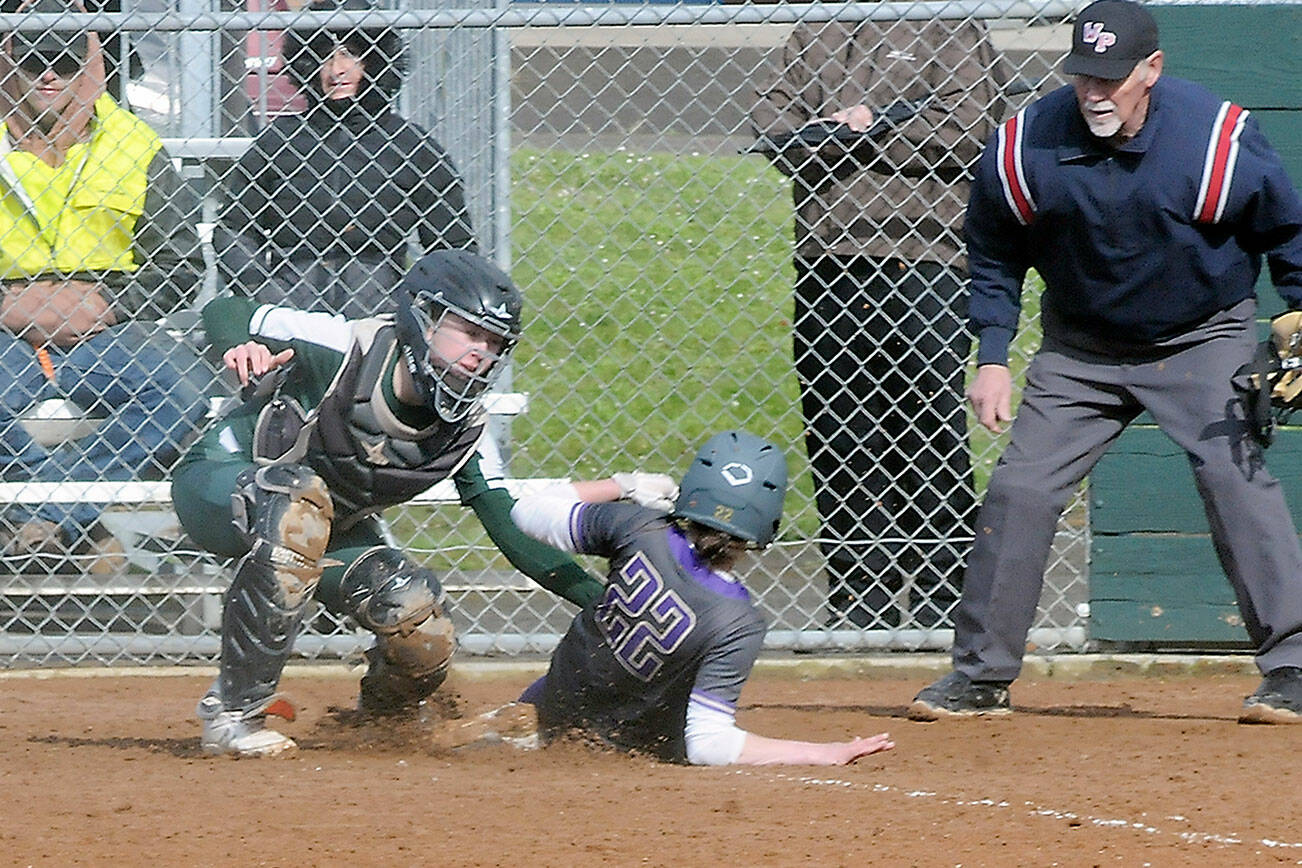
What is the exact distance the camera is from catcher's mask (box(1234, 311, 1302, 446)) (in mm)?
4992

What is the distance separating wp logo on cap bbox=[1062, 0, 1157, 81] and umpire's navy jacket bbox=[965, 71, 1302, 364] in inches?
8.6

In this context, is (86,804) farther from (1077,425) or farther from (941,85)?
(941,85)

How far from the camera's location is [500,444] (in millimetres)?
6590

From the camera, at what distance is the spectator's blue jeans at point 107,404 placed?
6.25m

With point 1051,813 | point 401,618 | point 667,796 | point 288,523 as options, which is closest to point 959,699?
point 1051,813

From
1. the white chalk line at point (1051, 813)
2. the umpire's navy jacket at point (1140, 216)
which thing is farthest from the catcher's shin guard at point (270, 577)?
the umpire's navy jacket at point (1140, 216)

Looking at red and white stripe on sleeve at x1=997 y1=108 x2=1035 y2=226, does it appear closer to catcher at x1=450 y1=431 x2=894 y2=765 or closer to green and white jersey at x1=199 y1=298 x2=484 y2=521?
catcher at x1=450 y1=431 x2=894 y2=765

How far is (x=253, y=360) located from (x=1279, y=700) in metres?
2.99

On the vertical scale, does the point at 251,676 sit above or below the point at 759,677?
above

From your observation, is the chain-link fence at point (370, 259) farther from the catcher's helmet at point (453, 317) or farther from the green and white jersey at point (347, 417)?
the catcher's helmet at point (453, 317)

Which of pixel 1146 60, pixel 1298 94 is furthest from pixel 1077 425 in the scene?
pixel 1298 94

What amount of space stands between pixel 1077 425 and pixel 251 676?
2407mm

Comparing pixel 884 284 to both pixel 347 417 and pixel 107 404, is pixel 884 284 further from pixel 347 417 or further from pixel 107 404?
pixel 107 404

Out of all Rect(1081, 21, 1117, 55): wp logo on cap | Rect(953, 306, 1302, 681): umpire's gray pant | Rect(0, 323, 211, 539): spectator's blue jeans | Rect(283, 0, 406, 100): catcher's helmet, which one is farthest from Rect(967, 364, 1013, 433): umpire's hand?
Rect(0, 323, 211, 539): spectator's blue jeans
